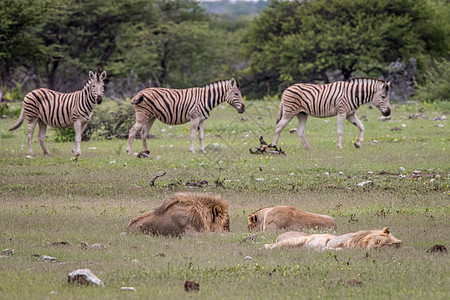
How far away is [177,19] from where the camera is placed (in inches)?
2186

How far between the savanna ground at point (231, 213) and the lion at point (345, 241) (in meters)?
0.12

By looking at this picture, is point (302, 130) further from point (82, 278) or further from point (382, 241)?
point (82, 278)

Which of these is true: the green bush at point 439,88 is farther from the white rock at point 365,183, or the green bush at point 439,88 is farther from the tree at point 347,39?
the white rock at point 365,183

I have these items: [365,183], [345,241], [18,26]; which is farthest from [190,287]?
[18,26]

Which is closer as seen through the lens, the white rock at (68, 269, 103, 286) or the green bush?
the white rock at (68, 269, 103, 286)

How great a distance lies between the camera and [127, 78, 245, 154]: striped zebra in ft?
55.6

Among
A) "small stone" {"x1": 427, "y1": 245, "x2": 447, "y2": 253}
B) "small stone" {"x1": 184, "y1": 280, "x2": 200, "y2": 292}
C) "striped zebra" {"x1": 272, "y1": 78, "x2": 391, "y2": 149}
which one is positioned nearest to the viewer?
"small stone" {"x1": 184, "y1": 280, "x2": 200, "y2": 292}

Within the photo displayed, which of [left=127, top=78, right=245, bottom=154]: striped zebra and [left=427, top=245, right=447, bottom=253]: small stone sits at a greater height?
[left=127, top=78, right=245, bottom=154]: striped zebra

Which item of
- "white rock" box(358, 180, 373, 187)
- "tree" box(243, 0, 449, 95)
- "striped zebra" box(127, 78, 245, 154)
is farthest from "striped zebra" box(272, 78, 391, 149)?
"tree" box(243, 0, 449, 95)

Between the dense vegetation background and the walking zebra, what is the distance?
19217mm

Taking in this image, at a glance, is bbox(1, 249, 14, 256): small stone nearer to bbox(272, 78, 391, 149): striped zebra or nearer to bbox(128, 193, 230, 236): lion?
bbox(128, 193, 230, 236): lion

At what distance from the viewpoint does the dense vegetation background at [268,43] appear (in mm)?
39062

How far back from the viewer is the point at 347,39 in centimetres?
3966

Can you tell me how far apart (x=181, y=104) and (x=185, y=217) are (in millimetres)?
9349
